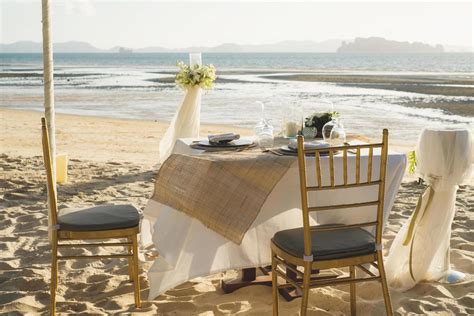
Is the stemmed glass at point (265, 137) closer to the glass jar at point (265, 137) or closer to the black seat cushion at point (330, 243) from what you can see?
the glass jar at point (265, 137)

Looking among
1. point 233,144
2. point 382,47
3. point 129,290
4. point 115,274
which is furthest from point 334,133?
point 382,47

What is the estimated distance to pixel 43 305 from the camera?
366cm

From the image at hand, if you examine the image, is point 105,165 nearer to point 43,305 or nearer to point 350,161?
point 43,305

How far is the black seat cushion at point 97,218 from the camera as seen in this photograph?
137 inches

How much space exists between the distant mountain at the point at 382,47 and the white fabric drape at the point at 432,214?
89.8 metres

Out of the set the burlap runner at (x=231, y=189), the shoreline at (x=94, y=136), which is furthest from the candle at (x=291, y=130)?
the shoreline at (x=94, y=136)

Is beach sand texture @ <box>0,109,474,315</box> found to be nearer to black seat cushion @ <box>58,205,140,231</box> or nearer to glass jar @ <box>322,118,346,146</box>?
black seat cushion @ <box>58,205,140,231</box>

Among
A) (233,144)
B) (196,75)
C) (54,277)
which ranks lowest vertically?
(54,277)

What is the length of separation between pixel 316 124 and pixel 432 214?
90 centimetres

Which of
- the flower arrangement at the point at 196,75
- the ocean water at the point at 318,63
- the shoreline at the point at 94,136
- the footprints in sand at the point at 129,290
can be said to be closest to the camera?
the footprints in sand at the point at 129,290

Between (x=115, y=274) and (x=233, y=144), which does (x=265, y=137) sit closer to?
(x=233, y=144)

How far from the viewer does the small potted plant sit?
4035 mm

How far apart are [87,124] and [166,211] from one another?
9655 millimetres

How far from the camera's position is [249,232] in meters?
3.70
